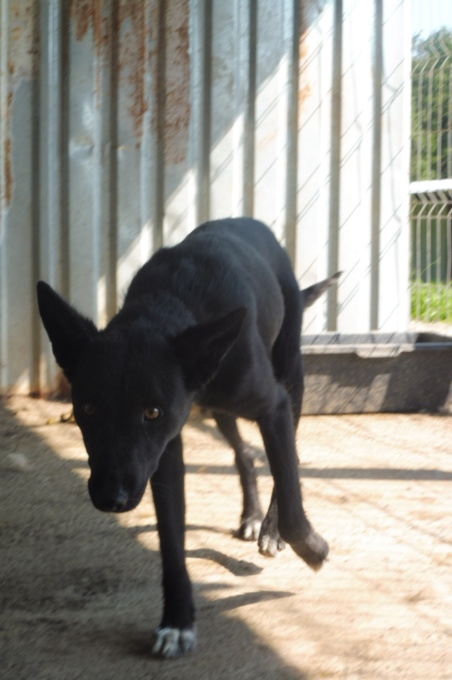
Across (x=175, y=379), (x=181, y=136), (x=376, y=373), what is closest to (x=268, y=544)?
(x=175, y=379)

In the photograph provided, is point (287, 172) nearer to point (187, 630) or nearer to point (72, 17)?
point (72, 17)

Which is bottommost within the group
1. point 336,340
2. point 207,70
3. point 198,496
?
point 198,496

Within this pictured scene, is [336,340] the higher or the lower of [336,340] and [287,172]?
the lower

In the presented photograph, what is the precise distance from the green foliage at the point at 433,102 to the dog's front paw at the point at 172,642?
482cm

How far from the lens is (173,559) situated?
3260mm

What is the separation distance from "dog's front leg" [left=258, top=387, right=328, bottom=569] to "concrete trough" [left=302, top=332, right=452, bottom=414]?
279 centimetres

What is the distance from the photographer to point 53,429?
6102 mm

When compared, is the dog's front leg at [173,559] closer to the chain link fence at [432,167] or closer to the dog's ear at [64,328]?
the dog's ear at [64,328]

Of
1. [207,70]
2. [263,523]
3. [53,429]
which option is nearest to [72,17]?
[207,70]

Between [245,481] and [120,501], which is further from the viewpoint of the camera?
[245,481]

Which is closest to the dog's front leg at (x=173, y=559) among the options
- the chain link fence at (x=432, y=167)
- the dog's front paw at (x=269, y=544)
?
the dog's front paw at (x=269, y=544)

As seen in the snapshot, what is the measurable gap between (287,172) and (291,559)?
3409 millimetres

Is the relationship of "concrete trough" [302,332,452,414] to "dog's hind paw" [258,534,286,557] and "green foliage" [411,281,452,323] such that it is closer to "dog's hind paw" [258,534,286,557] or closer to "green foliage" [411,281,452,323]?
"green foliage" [411,281,452,323]

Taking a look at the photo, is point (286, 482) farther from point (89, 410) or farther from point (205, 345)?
point (89, 410)
